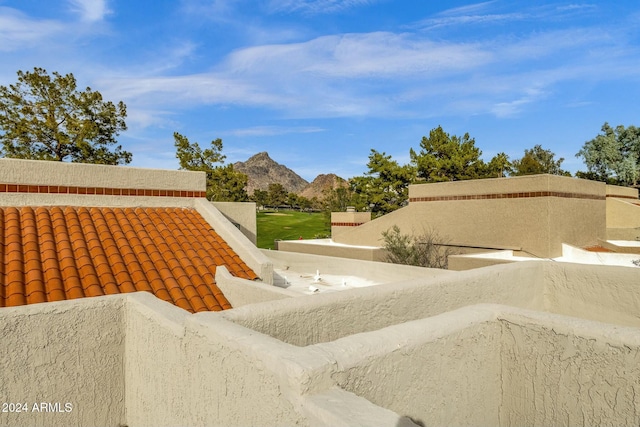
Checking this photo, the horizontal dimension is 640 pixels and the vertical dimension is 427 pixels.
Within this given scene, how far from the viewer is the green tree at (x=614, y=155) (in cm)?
5388

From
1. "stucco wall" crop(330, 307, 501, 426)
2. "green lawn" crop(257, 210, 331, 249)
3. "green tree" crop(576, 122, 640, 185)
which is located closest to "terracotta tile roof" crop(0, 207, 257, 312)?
"stucco wall" crop(330, 307, 501, 426)

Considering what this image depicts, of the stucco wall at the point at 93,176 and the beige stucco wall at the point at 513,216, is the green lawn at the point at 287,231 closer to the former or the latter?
the beige stucco wall at the point at 513,216

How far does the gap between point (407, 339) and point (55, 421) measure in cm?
427

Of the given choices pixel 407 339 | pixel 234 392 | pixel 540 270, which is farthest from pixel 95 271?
pixel 540 270

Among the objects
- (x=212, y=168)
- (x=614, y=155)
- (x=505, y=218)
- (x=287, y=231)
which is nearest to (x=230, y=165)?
(x=212, y=168)

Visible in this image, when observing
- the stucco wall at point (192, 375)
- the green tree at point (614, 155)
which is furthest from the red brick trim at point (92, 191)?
the green tree at point (614, 155)

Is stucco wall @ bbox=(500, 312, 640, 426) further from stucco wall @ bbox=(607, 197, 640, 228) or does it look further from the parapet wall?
stucco wall @ bbox=(607, 197, 640, 228)

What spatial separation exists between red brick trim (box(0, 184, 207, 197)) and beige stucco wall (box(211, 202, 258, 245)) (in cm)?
206

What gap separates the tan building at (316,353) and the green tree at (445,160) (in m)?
37.3

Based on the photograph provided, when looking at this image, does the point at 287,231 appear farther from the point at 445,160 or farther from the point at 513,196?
the point at 513,196

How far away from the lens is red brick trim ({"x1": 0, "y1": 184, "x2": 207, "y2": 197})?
9.23 metres

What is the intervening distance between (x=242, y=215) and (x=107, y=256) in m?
6.20

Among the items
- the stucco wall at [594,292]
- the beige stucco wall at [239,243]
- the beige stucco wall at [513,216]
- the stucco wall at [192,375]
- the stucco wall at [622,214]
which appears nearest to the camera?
the stucco wall at [192,375]

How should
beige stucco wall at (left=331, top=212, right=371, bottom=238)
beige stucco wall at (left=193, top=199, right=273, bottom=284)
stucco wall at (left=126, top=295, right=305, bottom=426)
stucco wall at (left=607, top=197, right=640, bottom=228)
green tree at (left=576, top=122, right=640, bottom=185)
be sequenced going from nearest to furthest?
stucco wall at (left=126, top=295, right=305, bottom=426) → beige stucco wall at (left=193, top=199, right=273, bottom=284) → stucco wall at (left=607, top=197, right=640, bottom=228) → beige stucco wall at (left=331, top=212, right=371, bottom=238) → green tree at (left=576, top=122, right=640, bottom=185)
